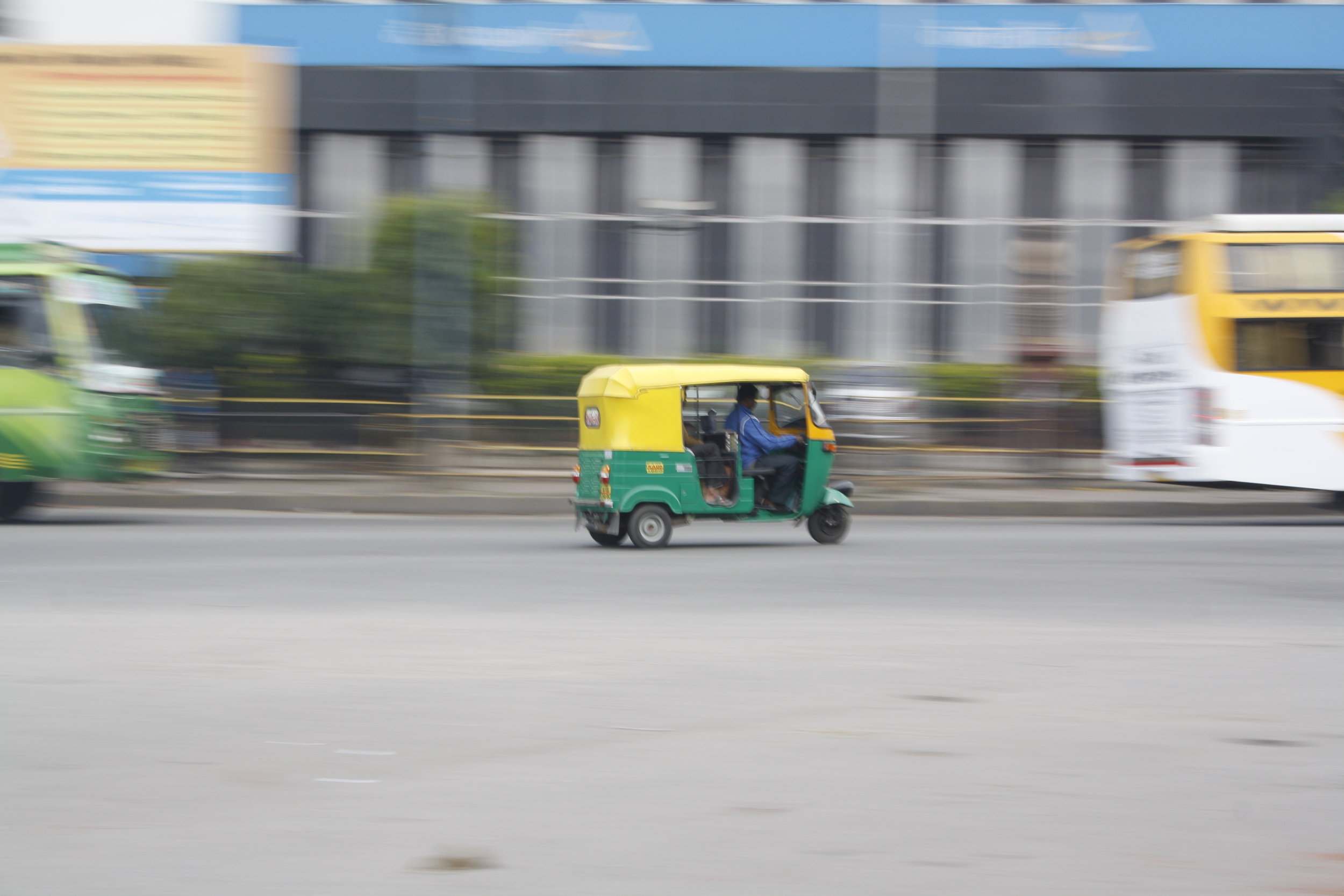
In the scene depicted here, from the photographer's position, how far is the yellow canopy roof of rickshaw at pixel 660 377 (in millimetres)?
12141

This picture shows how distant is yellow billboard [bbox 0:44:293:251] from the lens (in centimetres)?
2614

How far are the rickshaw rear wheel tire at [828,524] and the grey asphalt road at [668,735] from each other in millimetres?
2923

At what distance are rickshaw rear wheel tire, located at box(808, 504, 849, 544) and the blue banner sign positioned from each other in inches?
740

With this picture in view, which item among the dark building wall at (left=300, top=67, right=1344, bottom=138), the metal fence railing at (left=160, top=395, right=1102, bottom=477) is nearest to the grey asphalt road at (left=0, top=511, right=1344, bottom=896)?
the metal fence railing at (left=160, top=395, right=1102, bottom=477)

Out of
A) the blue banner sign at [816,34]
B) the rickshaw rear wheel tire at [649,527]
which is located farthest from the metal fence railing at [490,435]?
the blue banner sign at [816,34]

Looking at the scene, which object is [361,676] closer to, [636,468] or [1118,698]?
[1118,698]

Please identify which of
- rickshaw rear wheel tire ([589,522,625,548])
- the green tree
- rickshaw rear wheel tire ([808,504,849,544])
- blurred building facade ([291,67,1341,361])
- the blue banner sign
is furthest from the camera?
blurred building facade ([291,67,1341,361])

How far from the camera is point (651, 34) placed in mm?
29812

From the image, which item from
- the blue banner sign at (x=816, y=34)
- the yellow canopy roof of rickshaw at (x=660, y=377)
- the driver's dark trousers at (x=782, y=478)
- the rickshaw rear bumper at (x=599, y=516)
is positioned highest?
the blue banner sign at (x=816, y=34)

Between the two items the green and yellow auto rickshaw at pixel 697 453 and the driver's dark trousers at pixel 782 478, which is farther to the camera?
the driver's dark trousers at pixel 782 478

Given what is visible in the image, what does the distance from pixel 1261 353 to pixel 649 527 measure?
808 centimetres

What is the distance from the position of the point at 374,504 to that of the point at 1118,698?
1334 cm

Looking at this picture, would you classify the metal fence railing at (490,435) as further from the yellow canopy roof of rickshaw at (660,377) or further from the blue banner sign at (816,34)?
the blue banner sign at (816,34)

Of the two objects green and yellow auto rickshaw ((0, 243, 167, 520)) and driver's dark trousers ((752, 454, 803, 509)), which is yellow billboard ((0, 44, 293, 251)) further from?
driver's dark trousers ((752, 454, 803, 509))
